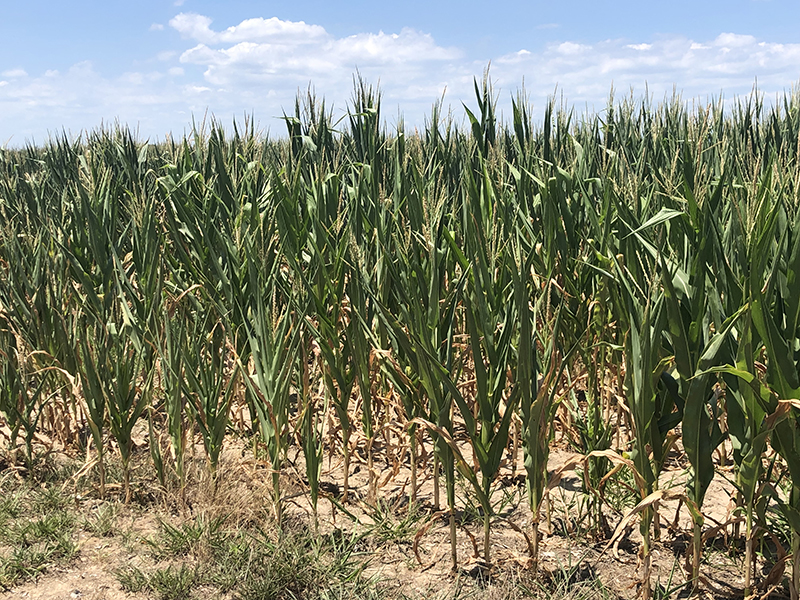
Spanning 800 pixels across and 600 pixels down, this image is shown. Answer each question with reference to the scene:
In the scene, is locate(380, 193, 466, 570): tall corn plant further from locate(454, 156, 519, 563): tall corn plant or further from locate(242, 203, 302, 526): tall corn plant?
locate(242, 203, 302, 526): tall corn plant

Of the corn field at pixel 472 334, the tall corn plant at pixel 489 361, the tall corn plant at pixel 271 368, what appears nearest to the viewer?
the corn field at pixel 472 334

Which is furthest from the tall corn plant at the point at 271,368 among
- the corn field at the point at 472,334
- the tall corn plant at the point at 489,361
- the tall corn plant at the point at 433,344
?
the tall corn plant at the point at 489,361

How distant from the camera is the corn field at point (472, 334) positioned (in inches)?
61.8

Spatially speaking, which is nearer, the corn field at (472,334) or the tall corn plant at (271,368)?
the corn field at (472,334)

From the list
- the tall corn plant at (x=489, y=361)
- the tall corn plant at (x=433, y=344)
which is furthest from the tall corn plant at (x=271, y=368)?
the tall corn plant at (x=489, y=361)

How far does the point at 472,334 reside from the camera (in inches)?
68.5

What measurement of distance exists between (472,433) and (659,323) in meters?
0.54

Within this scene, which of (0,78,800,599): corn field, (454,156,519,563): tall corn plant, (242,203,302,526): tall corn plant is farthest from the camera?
(242,203,302,526): tall corn plant

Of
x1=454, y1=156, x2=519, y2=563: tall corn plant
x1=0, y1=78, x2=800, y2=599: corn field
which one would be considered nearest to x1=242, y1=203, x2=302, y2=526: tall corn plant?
x1=0, y1=78, x2=800, y2=599: corn field

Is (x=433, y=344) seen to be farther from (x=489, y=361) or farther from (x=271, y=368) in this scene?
(x=271, y=368)

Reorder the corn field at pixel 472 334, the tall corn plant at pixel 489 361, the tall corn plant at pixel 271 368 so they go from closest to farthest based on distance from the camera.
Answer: the corn field at pixel 472 334, the tall corn plant at pixel 489 361, the tall corn plant at pixel 271 368

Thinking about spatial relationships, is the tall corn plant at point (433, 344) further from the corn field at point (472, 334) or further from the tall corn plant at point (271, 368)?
the tall corn plant at point (271, 368)

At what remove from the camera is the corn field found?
1.57 m

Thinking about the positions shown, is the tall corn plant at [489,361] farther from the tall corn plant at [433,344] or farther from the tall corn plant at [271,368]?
the tall corn plant at [271,368]
